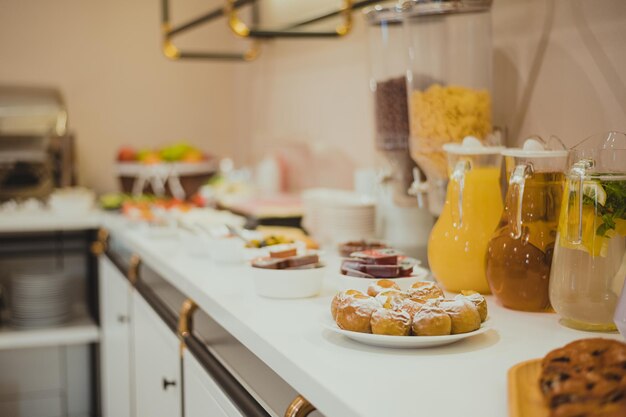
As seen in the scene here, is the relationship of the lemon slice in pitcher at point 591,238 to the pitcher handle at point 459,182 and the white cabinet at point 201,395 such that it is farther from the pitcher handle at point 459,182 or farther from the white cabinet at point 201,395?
the white cabinet at point 201,395

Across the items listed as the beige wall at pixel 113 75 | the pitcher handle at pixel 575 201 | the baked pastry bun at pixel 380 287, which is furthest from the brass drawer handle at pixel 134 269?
the beige wall at pixel 113 75

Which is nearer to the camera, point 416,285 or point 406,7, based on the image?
point 416,285

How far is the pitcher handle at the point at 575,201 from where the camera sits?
→ 1.05 m

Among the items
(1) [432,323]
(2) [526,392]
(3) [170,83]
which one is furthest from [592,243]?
(3) [170,83]

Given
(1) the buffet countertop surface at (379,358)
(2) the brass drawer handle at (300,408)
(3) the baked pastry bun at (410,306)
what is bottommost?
(2) the brass drawer handle at (300,408)

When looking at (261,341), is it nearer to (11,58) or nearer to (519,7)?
(519,7)

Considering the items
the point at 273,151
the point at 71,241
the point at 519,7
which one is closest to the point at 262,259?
the point at 519,7

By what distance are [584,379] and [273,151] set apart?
2621mm

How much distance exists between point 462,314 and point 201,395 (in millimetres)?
596

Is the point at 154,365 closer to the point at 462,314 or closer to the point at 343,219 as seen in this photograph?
the point at 343,219

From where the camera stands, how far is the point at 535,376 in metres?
0.82

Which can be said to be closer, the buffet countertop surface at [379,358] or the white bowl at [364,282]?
the buffet countertop surface at [379,358]

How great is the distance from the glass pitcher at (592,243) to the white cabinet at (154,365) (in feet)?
2.72

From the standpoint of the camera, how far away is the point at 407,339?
37.9 inches
